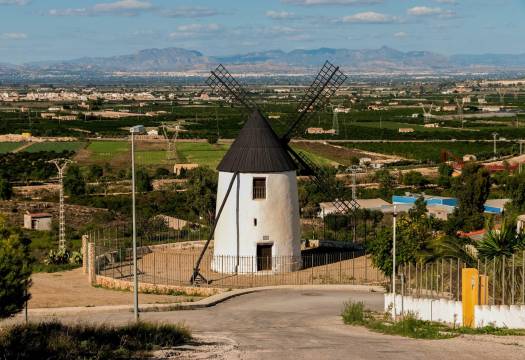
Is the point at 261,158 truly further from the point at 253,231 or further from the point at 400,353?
the point at 400,353

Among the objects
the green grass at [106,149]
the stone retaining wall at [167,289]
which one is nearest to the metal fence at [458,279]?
the stone retaining wall at [167,289]

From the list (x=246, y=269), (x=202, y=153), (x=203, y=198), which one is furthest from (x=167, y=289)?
(x=202, y=153)

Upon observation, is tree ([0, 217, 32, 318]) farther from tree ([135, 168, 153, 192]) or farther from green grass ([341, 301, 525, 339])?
tree ([135, 168, 153, 192])

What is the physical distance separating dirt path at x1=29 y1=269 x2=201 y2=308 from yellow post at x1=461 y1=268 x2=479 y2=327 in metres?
9.71

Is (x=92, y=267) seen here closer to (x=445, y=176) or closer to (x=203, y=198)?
(x=203, y=198)

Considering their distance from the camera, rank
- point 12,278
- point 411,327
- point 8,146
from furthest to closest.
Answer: point 8,146 < point 411,327 < point 12,278

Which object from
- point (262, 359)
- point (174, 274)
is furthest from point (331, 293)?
point (262, 359)

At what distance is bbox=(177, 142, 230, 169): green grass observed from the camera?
96875mm

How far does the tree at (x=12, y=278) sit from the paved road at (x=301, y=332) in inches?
96.5

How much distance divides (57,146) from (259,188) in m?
91.9

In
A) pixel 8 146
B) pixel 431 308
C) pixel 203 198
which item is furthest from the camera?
pixel 8 146

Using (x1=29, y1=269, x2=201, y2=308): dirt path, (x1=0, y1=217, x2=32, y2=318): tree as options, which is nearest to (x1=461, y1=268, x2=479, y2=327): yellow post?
(x1=0, y1=217, x2=32, y2=318): tree

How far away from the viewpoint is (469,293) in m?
19.3

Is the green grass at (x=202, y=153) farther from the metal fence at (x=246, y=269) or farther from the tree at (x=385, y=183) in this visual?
the metal fence at (x=246, y=269)
